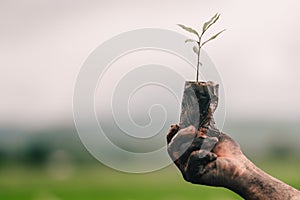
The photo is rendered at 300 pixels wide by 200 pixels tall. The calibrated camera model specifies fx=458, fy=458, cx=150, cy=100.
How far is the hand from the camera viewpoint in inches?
44.3

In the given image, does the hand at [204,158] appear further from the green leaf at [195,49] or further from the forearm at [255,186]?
the green leaf at [195,49]

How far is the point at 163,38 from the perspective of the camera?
1.29 meters

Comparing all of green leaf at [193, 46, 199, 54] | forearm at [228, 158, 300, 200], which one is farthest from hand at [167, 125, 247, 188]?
green leaf at [193, 46, 199, 54]

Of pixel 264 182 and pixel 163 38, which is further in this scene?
pixel 163 38

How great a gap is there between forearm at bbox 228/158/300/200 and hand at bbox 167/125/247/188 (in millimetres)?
15

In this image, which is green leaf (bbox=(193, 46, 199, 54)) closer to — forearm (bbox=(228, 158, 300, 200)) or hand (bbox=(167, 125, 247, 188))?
hand (bbox=(167, 125, 247, 188))

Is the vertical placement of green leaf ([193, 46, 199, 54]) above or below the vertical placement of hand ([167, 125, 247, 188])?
above

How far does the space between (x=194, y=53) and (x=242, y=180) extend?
0.35 meters

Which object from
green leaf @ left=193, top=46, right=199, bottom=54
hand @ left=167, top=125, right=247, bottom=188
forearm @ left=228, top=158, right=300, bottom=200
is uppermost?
green leaf @ left=193, top=46, right=199, bottom=54

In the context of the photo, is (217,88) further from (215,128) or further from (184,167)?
(184,167)

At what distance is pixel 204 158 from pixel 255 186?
159 millimetres

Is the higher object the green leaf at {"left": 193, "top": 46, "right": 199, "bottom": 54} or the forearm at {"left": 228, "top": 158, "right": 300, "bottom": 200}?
the green leaf at {"left": 193, "top": 46, "right": 199, "bottom": 54}

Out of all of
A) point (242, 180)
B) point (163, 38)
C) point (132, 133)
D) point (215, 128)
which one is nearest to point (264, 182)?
point (242, 180)

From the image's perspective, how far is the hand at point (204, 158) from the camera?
1.12m
